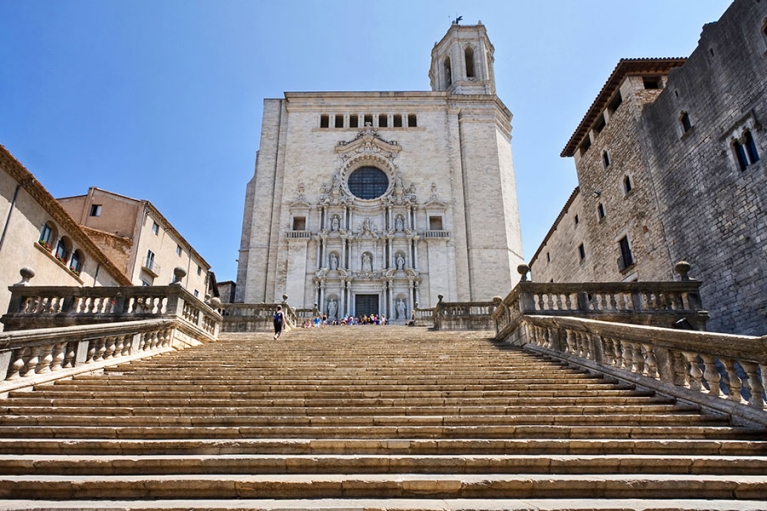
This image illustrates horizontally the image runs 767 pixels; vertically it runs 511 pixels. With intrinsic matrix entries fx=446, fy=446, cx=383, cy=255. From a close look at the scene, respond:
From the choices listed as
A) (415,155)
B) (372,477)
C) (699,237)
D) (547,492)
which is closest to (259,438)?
(372,477)

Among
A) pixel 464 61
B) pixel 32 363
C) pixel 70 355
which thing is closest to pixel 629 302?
pixel 70 355

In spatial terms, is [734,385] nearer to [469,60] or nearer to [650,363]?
[650,363]

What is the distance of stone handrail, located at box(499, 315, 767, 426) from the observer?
16.0 ft

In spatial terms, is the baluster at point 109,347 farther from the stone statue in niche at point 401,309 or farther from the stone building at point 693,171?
the stone statue in niche at point 401,309

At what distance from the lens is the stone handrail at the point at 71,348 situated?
6.21 meters

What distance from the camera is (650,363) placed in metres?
6.42

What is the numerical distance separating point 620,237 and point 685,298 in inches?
392

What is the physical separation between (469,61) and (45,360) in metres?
39.2

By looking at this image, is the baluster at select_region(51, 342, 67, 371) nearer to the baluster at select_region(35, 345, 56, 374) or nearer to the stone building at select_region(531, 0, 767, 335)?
the baluster at select_region(35, 345, 56, 374)

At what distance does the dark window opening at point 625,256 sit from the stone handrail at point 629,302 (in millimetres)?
9177

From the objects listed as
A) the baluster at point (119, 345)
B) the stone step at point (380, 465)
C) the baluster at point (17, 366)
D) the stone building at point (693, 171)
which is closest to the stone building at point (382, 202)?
the stone building at point (693, 171)

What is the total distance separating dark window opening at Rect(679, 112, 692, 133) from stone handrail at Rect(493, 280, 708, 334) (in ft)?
27.1

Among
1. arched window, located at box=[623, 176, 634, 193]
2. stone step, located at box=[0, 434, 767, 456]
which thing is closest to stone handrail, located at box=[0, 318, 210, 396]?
stone step, located at box=[0, 434, 767, 456]

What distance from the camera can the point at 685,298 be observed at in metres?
11.0
